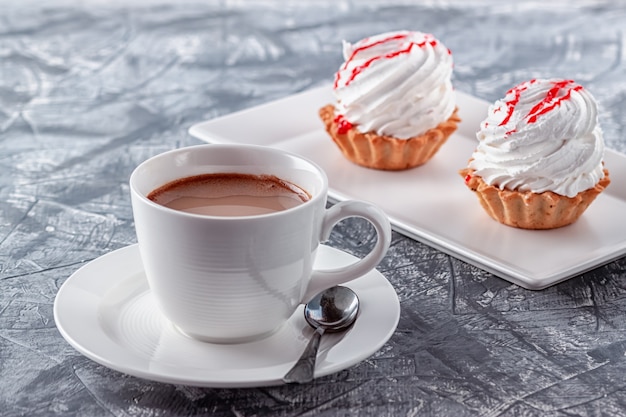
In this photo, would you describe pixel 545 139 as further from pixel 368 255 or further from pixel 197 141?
pixel 197 141

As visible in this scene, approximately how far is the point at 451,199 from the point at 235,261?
0.86m

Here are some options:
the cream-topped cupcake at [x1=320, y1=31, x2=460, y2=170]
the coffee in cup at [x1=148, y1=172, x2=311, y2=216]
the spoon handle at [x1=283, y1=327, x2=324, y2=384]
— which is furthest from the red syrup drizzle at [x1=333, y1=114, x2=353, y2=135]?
the spoon handle at [x1=283, y1=327, x2=324, y2=384]

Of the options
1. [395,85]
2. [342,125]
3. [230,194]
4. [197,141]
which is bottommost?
[197,141]

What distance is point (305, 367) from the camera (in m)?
1.31

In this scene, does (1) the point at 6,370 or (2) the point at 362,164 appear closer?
(1) the point at 6,370

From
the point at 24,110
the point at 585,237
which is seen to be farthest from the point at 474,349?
the point at 24,110

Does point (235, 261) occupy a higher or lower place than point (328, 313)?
higher

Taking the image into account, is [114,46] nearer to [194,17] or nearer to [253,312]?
[194,17]

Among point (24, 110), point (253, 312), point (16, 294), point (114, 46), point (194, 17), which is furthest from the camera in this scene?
point (194, 17)

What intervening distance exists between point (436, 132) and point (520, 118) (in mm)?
354

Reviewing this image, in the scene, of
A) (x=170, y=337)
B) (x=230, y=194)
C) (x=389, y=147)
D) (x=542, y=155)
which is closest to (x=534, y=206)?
(x=542, y=155)

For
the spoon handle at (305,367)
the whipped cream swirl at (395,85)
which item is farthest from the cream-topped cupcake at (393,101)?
the spoon handle at (305,367)

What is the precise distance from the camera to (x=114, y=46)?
3141 millimetres

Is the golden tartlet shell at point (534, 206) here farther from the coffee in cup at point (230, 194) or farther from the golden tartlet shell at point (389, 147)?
the coffee in cup at point (230, 194)
